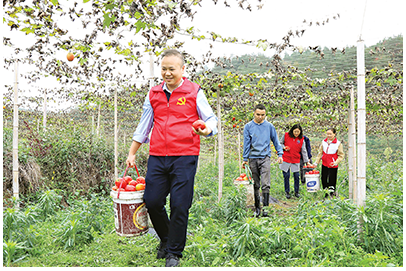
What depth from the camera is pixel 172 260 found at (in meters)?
2.34

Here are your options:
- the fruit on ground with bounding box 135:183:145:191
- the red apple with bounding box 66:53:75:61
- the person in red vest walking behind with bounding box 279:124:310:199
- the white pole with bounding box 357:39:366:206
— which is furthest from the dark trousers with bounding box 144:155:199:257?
the person in red vest walking behind with bounding box 279:124:310:199

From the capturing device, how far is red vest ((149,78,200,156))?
7.83 feet

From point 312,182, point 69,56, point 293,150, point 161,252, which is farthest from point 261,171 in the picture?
point 69,56

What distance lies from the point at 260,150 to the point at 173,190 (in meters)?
2.42

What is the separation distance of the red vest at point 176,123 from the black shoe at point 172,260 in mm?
828

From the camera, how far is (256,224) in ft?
8.96

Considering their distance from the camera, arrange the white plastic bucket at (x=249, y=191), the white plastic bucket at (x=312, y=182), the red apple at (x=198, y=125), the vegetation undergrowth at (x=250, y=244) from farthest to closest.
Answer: the white plastic bucket at (x=312, y=182), the white plastic bucket at (x=249, y=191), the vegetation undergrowth at (x=250, y=244), the red apple at (x=198, y=125)

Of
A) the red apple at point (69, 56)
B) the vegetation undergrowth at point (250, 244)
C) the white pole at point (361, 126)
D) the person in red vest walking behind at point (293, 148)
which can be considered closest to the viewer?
the vegetation undergrowth at point (250, 244)

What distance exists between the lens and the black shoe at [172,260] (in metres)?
2.33

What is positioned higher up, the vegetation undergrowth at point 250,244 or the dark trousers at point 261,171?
the dark trousers at point 261,171

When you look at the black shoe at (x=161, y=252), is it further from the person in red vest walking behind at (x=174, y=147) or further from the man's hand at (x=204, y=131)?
the man's hand at (x=204, y=131)

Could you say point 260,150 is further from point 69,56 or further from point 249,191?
point 69,56

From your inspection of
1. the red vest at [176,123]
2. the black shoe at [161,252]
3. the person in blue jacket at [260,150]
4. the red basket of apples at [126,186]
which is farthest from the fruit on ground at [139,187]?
the person in blue jacket at [260,150]
